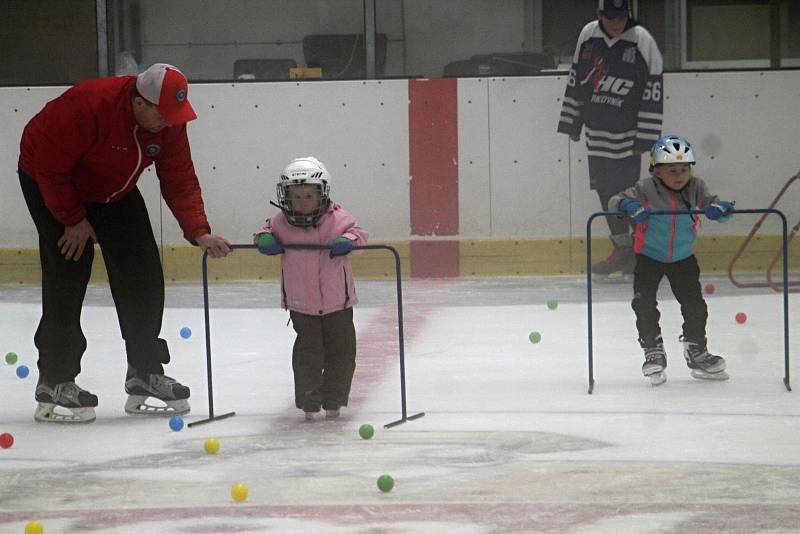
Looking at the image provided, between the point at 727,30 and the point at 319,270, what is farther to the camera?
the point at 727,30

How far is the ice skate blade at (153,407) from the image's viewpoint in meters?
5.09

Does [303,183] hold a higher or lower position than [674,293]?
higher

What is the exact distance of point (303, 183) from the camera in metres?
4.85

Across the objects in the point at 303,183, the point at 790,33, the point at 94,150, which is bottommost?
the point at 303,183

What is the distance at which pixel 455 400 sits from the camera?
5.25m

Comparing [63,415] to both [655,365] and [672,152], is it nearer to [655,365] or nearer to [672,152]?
[655,365]

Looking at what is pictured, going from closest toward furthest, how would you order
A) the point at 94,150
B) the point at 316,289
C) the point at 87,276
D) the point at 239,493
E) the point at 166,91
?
the point at 239,493
the point at 166,91
the point at 94,150
the point at 316,289
the point at 87,276

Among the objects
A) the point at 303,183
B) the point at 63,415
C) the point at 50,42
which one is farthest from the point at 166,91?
the point at 50,42

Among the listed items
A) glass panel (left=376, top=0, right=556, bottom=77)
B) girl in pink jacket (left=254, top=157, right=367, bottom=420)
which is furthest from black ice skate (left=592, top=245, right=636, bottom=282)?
girl in pink jacket (left=254, top=157, right=367, bottom=420)

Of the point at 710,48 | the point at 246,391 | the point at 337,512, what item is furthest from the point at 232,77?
the point at 337,512

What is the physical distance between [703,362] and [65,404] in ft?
8.33

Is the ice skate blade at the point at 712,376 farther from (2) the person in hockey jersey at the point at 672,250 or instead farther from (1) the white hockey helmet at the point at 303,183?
(1) the white hockey helmet at the point at 303,183

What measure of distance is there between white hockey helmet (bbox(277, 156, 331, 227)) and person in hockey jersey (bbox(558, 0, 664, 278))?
15.0ft

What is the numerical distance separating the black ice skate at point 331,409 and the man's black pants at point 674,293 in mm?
1428
